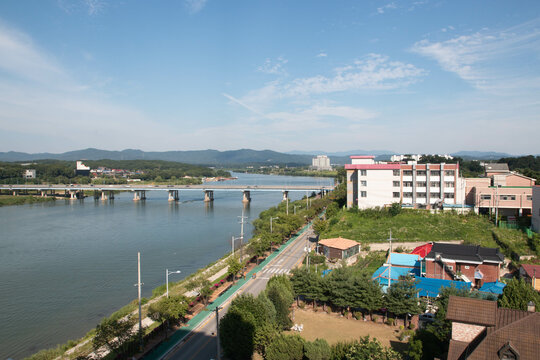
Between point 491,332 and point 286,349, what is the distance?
14.5ft

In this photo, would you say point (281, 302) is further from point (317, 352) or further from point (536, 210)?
point (536, 210)

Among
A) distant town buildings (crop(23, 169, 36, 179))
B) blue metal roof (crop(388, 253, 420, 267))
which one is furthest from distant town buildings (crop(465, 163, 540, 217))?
distant town buildings (crop(23, 169, 36, 179))

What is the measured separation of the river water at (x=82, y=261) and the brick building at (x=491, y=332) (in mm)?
11658

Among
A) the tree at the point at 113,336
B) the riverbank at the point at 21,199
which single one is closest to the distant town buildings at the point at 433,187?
the tree at the point at 113,336

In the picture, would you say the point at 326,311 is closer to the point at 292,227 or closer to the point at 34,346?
the point at 34,346

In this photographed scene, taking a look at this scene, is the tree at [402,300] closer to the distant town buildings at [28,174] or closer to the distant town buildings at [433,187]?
the distant town buildings at [433,187]

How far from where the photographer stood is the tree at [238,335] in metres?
9.57

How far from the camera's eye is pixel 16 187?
59.2m

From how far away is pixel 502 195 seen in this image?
2152 cm

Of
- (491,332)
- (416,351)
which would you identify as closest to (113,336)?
(416,351)

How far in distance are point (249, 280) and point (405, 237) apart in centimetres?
845

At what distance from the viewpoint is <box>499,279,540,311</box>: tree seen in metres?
9.98

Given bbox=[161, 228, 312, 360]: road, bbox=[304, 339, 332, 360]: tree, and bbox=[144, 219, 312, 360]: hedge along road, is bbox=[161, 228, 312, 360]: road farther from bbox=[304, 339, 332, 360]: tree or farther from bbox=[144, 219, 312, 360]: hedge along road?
bbox=[304, 339, 332, 360]: tree

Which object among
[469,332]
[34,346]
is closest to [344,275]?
[469,332]
